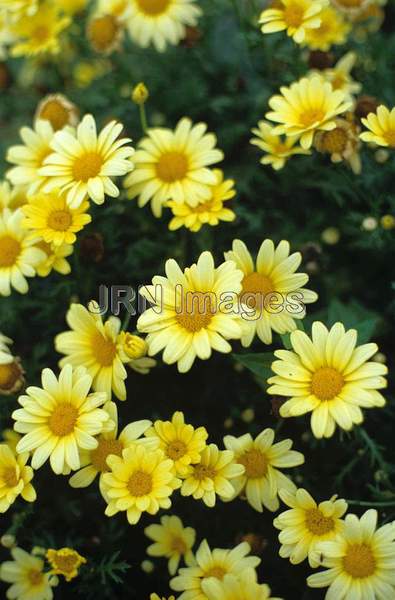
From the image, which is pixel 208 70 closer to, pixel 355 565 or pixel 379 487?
pixel 379 487

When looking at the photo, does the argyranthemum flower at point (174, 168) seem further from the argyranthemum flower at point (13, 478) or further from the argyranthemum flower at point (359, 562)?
the argyranthemum flower at point (359, 562)

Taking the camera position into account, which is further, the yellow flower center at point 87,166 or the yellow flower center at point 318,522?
the yellow flower center at point 87,166

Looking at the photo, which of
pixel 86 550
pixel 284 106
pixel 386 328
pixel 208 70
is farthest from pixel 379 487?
pixel 208 70

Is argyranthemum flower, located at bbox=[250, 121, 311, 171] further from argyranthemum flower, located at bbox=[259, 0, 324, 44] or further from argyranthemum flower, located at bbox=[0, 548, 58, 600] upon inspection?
argyranthemum flower, located at bbox=[0, 548, 58, 600]

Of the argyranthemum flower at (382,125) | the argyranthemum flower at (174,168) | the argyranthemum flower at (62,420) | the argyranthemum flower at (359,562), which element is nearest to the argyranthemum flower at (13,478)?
the argyranthemum flower at (62,420)

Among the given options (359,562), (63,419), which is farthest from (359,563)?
(63,419)

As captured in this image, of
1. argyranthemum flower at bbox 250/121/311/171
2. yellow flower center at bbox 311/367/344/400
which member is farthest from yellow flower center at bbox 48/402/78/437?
argyranthemum flower at bbox 250/121/311/171
